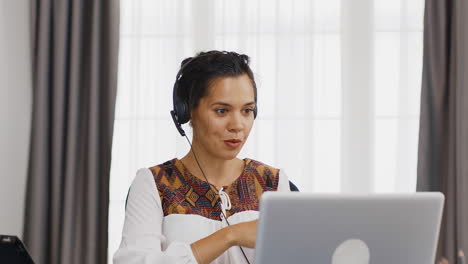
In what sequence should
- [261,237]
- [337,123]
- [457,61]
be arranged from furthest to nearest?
[337,123]
[457,61]
[261,237]

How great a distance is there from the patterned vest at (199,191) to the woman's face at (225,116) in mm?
104

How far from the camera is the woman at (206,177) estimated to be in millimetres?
1506

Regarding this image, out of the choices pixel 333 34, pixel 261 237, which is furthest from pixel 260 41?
pixel 261 237

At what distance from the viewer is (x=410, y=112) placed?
8.55 ft

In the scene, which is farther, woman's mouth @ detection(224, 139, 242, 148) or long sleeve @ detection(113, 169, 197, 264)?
woman's mouth @ detection(224, 139, 242, 148)

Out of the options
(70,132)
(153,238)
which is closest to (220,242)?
(153,238)

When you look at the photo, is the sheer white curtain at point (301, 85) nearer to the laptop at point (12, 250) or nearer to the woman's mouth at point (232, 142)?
the woman's mouth at point (232, 142)

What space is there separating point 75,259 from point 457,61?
6.31ft

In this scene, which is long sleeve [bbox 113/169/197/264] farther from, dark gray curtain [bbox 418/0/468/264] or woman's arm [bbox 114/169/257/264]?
dark gray curtain [bbox 418/0/468/264]

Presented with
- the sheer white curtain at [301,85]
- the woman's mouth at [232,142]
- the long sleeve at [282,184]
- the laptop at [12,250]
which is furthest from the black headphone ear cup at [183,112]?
the sheer white curtain at [301,85]

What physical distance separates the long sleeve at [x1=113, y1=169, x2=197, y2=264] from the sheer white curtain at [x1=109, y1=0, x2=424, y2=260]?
1.02m

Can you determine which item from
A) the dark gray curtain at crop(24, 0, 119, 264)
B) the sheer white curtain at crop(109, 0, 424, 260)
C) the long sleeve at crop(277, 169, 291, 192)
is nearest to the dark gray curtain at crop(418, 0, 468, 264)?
the sheer white curtain at crop(109, 0, 424, 260)

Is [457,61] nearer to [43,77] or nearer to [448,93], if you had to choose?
[448,93]

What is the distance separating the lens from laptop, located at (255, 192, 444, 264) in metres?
0.92
